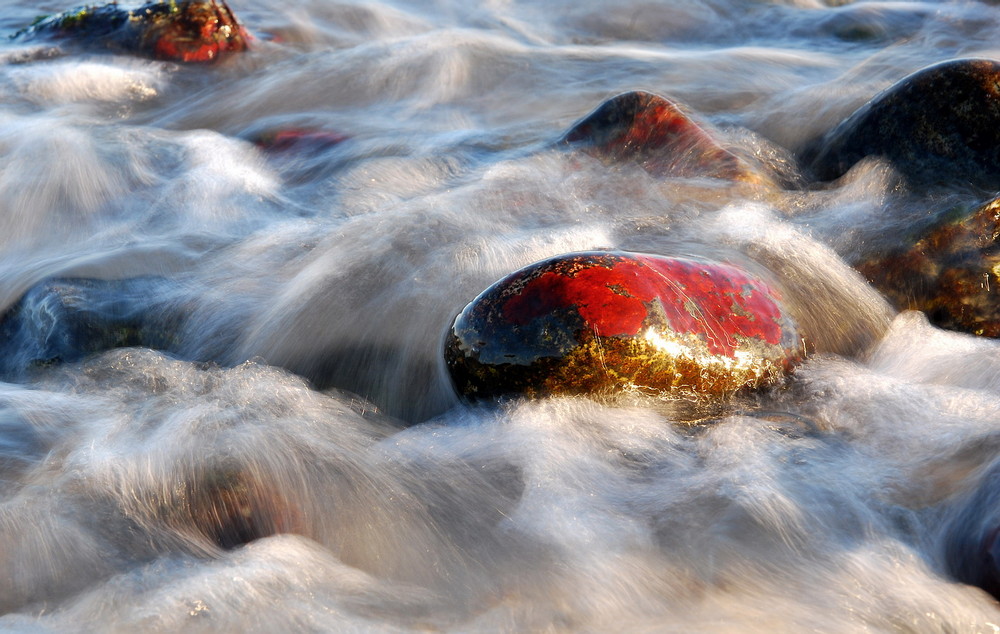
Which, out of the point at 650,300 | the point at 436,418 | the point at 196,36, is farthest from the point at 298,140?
the point at 650,300

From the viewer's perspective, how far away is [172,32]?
7.45 meters

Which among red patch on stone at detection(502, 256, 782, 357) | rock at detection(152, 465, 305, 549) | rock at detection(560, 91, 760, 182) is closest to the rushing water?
rock at detection(152, 465, 305, 549)

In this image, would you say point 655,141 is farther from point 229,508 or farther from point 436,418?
point 229,508

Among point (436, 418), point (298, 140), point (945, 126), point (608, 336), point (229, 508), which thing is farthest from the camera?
point (298, 140)

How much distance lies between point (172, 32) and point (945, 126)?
19.0ft

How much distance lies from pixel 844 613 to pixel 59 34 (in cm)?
787

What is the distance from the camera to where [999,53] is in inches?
263

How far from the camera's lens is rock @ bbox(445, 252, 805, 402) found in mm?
2910

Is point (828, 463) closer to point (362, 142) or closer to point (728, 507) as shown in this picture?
point (728, 507)

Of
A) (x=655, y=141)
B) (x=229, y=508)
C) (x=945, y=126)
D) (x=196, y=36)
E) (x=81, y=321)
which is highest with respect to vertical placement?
(x=196, y=36)

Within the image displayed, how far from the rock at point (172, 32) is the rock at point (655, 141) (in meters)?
3.79

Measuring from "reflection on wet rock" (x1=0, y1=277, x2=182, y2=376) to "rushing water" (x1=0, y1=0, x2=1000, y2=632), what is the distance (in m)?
0.08

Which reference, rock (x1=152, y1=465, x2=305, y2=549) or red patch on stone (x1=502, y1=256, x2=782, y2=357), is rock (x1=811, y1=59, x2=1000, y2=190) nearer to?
red patch on stone (x1=502, y1=256, x2=782, y2=357)

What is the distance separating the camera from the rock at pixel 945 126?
4.17 m
